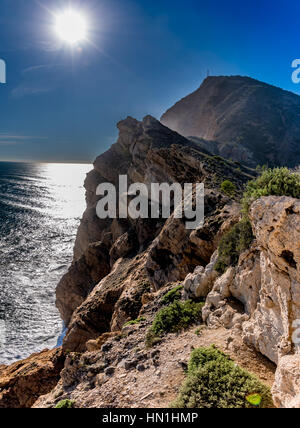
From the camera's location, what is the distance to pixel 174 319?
9.29 meters

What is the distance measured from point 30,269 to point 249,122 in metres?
90.3

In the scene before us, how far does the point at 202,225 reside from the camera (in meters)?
14.0

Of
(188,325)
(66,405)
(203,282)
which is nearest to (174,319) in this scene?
(188,325)

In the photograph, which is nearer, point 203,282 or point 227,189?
point 203,282

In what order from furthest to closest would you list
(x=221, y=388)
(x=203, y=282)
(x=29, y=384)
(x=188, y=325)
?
(x=29, y=384) → (x=203, y=282) → (x=188, y=325) → (x=221, y=388)

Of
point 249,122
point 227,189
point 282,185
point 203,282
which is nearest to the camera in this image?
point 282,185

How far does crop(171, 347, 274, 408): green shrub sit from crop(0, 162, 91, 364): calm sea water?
28.2m

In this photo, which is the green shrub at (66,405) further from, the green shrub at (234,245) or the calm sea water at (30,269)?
the calm sea water at (30,269)

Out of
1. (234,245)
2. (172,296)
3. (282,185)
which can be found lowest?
(172,296)

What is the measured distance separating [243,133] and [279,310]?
3485 inches

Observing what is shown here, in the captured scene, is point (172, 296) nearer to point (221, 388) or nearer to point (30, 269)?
point (221, 388)

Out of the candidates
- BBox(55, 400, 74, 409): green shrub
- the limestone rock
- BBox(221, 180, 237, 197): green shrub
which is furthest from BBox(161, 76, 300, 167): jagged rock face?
BBox(55, 400, 74, 409): green shrub

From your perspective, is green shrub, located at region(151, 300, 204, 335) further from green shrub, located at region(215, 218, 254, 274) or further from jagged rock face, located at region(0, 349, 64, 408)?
jagged rock face, located at region(0, 349, 64, 408)

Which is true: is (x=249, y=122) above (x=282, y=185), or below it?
above
